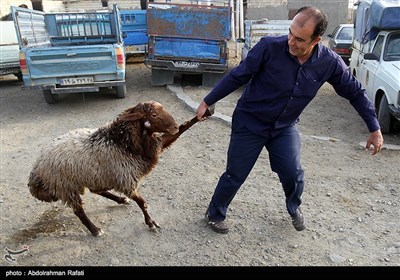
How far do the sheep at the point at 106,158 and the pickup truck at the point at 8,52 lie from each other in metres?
9.64

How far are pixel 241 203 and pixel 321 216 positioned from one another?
34.1 inches

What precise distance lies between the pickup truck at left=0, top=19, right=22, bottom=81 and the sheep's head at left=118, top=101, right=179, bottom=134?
10.2m

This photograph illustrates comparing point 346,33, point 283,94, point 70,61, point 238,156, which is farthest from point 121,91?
point 346,33

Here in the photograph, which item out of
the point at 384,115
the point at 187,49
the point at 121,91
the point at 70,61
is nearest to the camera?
the point at 384,115

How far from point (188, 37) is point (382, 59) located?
185 inches

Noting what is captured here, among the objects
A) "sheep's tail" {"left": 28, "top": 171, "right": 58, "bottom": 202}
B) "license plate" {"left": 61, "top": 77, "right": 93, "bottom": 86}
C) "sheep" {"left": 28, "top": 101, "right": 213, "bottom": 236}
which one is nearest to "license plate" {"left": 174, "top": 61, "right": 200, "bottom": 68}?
"license plate" {"left": 61, "top": 77, "right": 93, "bottom": 86}

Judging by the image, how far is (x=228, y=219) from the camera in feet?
12.0

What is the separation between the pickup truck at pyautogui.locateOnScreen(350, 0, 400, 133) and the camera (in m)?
5.95

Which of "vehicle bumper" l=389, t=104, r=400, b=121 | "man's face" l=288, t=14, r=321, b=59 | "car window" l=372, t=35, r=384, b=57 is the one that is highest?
"man's face" l=288, t=14, r=321, b=59

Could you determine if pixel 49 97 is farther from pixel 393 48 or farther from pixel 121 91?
pixel 393 48

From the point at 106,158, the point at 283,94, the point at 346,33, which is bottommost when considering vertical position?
the point at 346,33

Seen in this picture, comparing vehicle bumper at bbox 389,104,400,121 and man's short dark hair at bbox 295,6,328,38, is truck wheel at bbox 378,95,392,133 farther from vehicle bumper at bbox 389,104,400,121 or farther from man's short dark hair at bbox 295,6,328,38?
man's short dark hair at bbox 295,6,328,38

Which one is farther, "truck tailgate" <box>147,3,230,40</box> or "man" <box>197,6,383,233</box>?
"truck tailgate" <box>147,3,230,40</box>
